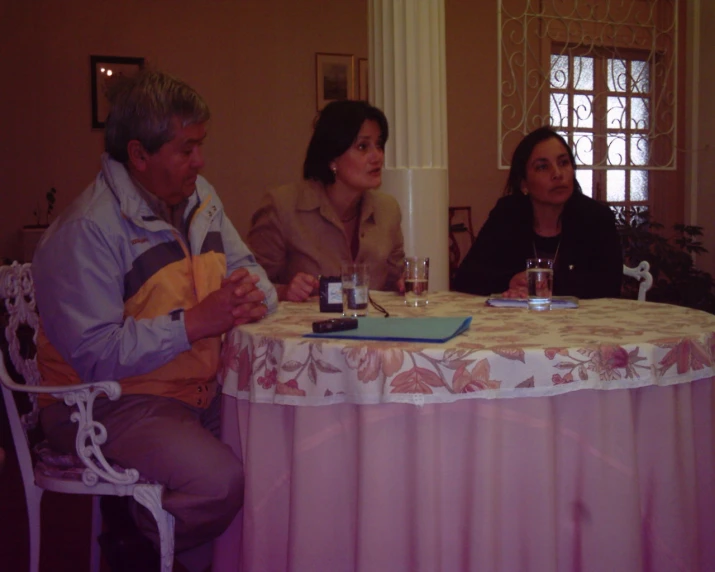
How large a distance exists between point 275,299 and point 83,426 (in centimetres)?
59

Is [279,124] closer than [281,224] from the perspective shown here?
No

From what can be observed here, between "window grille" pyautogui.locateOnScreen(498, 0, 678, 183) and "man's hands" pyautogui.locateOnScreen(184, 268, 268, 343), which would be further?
"window grille" pyautogui.locateOnScreen(498, 0, 678, 183)

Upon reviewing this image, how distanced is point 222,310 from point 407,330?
39cm

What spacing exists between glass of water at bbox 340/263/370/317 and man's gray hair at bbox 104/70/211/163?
52 cm

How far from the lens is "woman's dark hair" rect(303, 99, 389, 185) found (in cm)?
265

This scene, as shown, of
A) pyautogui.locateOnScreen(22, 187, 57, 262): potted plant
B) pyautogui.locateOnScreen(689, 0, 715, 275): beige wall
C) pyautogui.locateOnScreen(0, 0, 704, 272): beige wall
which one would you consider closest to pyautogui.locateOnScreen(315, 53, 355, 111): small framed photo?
pyautogui.locateOnScreen(0, 0, 704, 272): beige wall

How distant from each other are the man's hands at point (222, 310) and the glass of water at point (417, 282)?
59cm

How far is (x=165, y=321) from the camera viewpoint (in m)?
1.55

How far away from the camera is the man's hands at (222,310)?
1553 millimetres

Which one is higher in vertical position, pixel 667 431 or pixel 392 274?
pixel 392 274

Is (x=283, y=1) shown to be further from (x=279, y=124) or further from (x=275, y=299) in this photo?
(x=275, y=299)

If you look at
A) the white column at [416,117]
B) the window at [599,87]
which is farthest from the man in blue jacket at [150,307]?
the window at [599,87]

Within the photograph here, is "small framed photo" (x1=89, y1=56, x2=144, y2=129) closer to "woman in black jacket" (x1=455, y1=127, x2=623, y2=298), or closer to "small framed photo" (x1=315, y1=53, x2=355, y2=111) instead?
"small framed photo" (x1=315, y1=53, x2=355, y2=111)

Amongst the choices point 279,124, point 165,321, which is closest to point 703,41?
point 279,124
